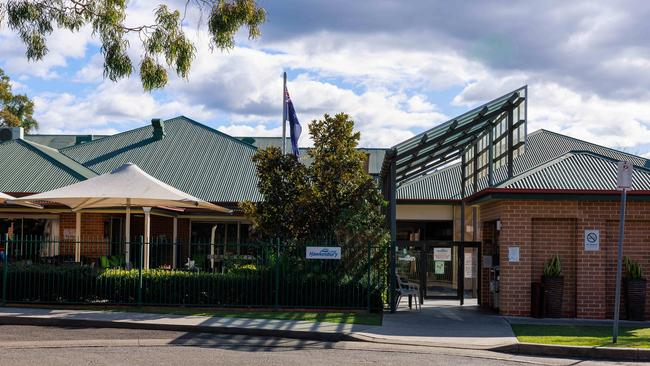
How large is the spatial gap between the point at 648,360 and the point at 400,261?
9455 mm

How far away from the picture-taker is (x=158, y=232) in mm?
31812

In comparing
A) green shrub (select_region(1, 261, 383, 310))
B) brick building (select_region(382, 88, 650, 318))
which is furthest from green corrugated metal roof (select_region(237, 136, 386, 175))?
green shrub (select_region(1, 261, 383, 310))

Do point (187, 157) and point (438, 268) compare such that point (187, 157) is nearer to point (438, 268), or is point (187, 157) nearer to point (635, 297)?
point (438, 268)

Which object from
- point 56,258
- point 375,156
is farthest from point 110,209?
point 375,156

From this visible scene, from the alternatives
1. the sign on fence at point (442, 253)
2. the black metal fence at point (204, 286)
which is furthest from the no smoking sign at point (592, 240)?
the sign on fence at point (442, 253)

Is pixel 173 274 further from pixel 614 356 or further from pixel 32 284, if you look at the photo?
pixel 614 356

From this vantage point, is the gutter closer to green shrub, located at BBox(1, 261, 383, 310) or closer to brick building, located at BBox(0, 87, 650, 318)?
brick building, located at BBox(0, 87, 650, 318)

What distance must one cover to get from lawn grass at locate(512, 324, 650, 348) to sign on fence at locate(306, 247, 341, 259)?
13.2ft

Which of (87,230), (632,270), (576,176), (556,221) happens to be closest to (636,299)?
(632,270)

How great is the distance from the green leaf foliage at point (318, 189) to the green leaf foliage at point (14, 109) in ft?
117

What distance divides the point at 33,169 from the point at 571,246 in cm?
1893

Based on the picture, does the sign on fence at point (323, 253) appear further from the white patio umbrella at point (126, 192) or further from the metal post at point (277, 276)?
the white patio umbrella at point (126, 192)

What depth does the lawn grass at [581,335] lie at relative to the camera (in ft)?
45.9

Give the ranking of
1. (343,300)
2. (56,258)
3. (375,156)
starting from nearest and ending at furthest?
(343,300)
(56,258)
(375,156)
